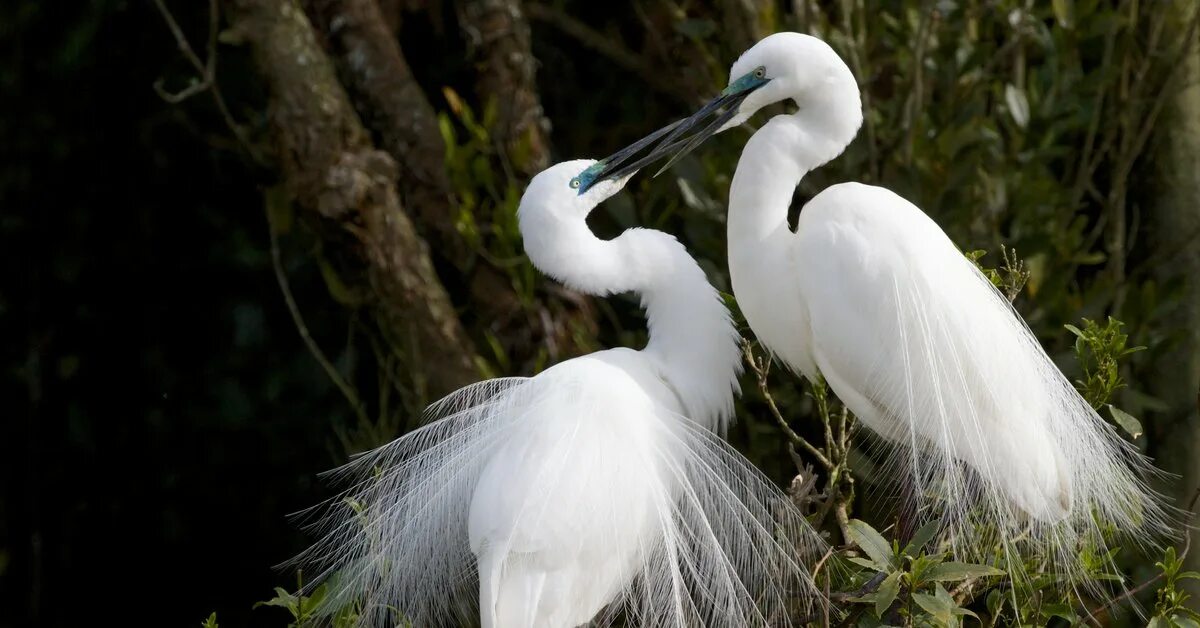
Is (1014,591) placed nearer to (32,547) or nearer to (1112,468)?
(1112,468)

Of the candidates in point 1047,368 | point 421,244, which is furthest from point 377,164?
point 1047,368

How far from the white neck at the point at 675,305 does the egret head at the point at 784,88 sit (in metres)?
0.14

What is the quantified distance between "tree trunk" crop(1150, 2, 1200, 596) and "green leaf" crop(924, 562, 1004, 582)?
181 cm

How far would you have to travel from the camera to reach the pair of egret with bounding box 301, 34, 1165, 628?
2.36m

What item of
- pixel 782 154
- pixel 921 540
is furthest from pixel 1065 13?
pixel 921 540

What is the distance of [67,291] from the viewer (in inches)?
167

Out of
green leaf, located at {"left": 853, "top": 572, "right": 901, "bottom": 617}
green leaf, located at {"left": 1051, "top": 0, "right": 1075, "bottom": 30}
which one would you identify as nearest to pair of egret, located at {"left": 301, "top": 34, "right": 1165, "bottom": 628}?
green leaf, located at {"left": 853, "top": 572, "right": 901, "bottom": 617}

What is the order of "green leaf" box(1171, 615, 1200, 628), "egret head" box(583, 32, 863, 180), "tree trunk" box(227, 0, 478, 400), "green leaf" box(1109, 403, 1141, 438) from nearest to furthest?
1. "green leaf" box(1171, 615, 1200, 628)
2. "green leaf" box(1109, 403, 1141, 438)
3. "egret head" box(583, 32, 863, 180)
4. "tree trunk" box(227, 0, 478, 400)

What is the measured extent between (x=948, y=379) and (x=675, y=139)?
0.61m

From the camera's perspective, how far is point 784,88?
8.09 ft

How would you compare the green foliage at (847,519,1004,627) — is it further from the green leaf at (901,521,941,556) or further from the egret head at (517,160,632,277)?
the egret head at (517,160,632,277)

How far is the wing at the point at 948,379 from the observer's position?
2.46 m

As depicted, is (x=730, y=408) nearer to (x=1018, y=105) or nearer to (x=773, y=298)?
(x=773, y=298)

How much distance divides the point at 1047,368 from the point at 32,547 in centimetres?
305
